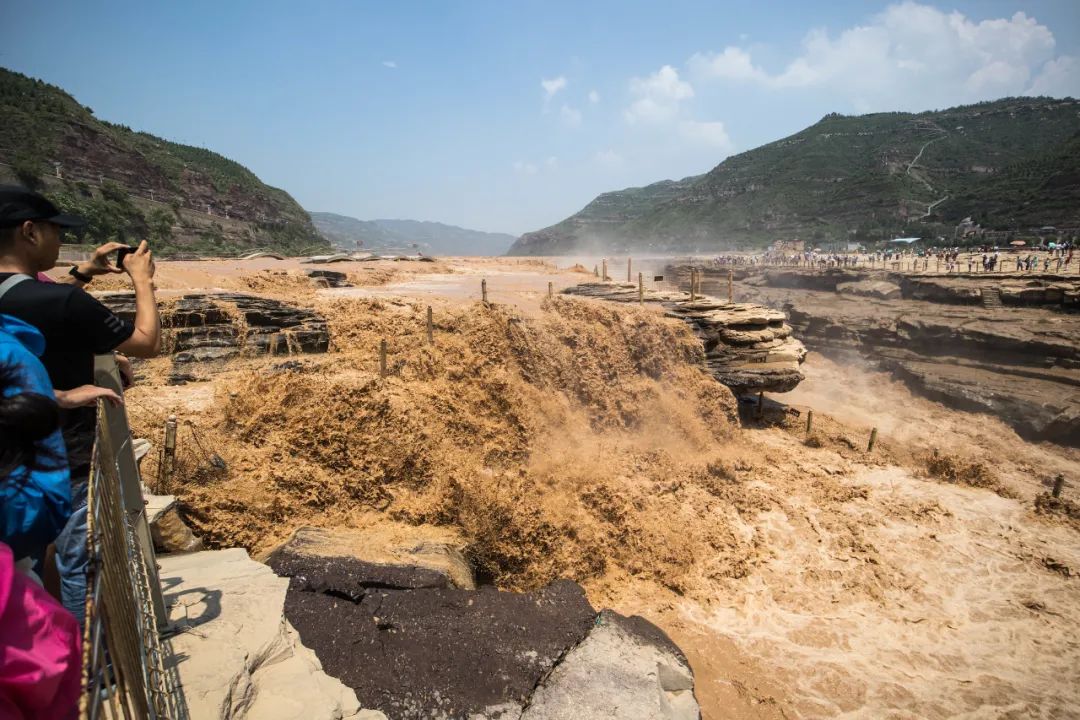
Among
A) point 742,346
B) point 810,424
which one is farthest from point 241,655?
point 810,424

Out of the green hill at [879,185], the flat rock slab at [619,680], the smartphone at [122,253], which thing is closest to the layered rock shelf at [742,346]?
the flat rock slab at [619,680]

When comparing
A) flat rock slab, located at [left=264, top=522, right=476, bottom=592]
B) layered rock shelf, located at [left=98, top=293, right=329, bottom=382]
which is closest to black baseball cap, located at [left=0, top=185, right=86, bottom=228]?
flat rock slab, located at [left=264, top=522, right=476, bottom=592]

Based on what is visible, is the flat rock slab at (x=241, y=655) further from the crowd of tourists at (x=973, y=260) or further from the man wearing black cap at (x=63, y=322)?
the crowd of tourists at (x=973, y=260)

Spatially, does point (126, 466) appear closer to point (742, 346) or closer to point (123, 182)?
point (742, 346)

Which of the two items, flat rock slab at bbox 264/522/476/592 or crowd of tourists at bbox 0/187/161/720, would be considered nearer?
crowd of tourists at bbox 0/187/161/720

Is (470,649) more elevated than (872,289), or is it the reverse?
(872,289)

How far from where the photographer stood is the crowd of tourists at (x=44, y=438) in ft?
4.53

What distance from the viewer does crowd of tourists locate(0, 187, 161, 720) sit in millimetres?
A: 1380

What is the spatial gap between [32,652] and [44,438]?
3.01ft

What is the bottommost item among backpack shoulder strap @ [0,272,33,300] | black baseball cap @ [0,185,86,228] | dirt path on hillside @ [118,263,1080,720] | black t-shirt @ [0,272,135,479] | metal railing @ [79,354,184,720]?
dirt path on hillside @ [118,263,1080,720]

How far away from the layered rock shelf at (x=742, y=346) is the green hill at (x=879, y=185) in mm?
36083

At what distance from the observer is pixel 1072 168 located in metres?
39.2

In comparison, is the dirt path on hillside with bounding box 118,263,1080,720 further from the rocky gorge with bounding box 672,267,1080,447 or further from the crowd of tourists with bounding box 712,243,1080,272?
the crowd of tourists with bounding box 712,243,1080,272

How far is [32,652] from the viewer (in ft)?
4.49
